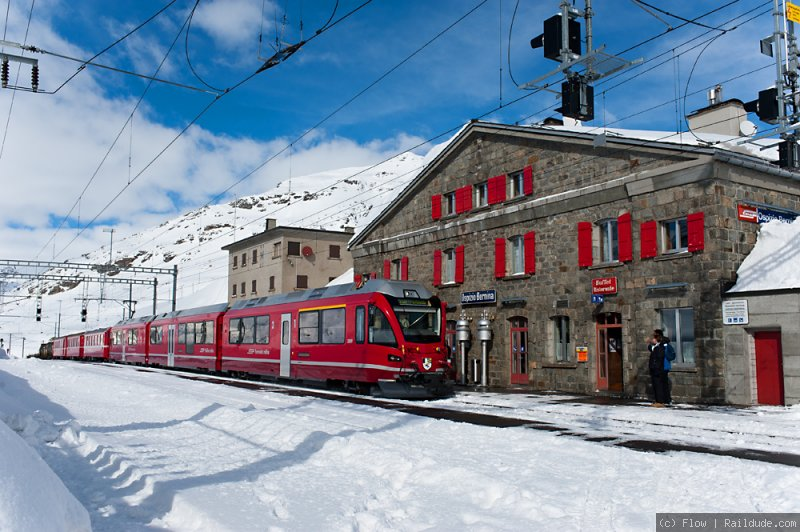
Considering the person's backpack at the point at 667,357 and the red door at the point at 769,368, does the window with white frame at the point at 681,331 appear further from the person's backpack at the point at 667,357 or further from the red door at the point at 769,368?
the person's backpack at the point at 667,357

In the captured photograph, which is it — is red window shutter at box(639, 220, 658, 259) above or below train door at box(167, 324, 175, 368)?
above

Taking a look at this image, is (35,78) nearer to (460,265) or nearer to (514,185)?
(514,185)

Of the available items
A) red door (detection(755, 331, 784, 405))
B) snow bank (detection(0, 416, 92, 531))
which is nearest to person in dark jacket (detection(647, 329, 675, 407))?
red door (detection(755, 331, 784, 405))

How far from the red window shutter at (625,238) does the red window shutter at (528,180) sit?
4.06 m

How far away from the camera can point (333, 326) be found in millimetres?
19750

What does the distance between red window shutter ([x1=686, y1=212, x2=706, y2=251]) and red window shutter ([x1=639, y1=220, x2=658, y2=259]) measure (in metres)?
1.03

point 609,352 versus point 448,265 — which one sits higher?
point 448,265

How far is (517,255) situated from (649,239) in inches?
223

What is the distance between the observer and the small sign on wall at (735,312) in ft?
55.3

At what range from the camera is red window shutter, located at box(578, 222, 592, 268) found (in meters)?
20.8

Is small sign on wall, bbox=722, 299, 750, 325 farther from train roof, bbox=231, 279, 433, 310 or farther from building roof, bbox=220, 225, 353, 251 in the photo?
building roof, bbox=220, 225, 353, 251

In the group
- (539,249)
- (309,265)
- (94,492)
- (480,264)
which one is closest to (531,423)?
(94,492)

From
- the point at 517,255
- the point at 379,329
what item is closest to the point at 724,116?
the point at 517,255

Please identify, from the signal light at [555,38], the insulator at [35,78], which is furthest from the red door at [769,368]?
the insulator at [35,78]
